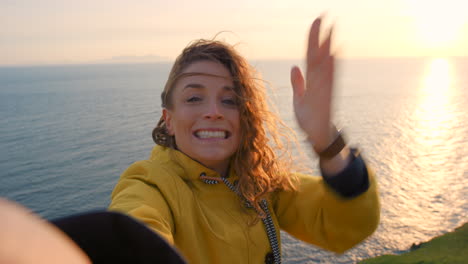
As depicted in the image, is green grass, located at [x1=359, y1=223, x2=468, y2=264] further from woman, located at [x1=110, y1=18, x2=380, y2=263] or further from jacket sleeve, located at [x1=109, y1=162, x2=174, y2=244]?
jacket sleeve, located at [x1=109, y1=162, x2=174, y2=244]

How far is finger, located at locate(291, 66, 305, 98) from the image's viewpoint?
2713 millimetres

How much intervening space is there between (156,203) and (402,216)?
38729mm

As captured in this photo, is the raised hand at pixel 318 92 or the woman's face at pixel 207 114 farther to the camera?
the woman's face at pixel 207 114

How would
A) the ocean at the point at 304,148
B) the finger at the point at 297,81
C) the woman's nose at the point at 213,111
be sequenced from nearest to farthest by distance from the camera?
the finger at the point at 297,81 < the woman's nose at the point at 213,111 < the ocean at the point at 304,148

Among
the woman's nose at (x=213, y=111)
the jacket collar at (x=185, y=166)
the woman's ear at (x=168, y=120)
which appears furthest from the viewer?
the woman's ear at (x=168, y=120)

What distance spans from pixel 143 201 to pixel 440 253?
26741mm

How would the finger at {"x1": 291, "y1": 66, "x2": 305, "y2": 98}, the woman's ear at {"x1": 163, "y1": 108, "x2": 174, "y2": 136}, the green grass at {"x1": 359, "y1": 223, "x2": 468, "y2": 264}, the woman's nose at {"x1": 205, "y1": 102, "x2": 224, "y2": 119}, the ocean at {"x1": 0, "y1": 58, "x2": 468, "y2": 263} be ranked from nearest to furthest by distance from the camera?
the finger at {"x1": 291, "y1": 66, "x2": 305, "y2": 98}, the woman's nose at {"x1": 205, "y1": 102, "x2": 224, "y2": 119}, the woman's ear at {"x1": 163, "y1": 108, "x2": 174, "y2": 136}, the green grass at {"x1": 359, "y1": 223, "x2": 468, "y2": 264}, the ocean at {"x1": 0, "y1": 58, "x2": 468, "y2": 263}

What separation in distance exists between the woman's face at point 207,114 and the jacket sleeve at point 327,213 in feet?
2.35

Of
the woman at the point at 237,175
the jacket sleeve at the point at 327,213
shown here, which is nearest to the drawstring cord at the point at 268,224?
the woman at the point at 237,175

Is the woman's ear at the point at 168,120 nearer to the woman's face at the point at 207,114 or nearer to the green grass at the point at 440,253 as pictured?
the woman's face at the point at 207,114

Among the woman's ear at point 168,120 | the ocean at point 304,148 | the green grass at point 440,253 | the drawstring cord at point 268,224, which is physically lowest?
the ocean at point 304,148

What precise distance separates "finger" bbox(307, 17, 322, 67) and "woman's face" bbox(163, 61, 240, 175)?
3.05 feet

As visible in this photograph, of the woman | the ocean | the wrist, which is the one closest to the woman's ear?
the woman

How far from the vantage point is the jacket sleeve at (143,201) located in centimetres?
224
